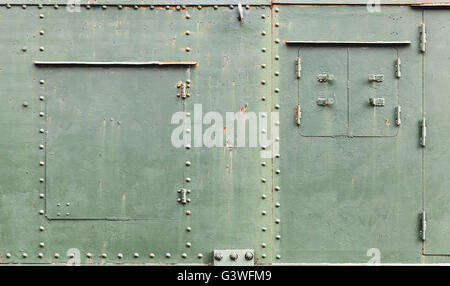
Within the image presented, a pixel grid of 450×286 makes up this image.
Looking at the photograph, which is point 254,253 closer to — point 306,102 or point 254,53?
point 306,102

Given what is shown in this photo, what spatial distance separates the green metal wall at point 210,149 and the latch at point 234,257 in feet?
0.16

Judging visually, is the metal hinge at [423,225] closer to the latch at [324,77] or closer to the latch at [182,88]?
the latch at [324,77]

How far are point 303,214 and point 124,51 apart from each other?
2003mm

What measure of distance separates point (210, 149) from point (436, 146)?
6.12 ft

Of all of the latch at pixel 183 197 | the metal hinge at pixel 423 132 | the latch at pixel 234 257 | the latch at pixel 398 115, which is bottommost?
the latch at pixel 234 257

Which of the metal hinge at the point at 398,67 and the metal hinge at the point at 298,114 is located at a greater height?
the metal hinge at the point at 398,67

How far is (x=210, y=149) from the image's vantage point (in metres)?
3.44

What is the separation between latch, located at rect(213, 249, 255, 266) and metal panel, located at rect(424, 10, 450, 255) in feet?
4.79

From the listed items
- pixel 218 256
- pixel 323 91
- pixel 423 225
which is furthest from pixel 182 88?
pixel 423 225

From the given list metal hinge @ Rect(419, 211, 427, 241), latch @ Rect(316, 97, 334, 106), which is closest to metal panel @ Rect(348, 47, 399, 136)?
latch @ Rect(316, 97, 334, 106)

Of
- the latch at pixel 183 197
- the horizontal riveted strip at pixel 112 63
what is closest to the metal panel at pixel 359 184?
the latch at pixel 183 197

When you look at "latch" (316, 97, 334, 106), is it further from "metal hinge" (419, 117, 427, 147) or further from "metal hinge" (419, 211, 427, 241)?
"metal hinge" (419, 211, 427, 241)

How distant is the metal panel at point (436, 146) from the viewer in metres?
3.43

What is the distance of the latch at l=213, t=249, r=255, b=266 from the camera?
3.42 m
